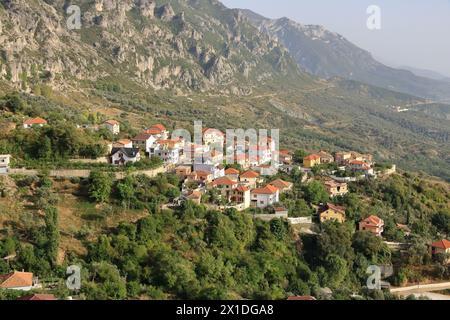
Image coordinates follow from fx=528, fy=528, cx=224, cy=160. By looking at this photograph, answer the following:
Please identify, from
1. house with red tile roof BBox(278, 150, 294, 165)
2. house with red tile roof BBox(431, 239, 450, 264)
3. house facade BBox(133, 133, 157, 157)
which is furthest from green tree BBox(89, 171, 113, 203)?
house with red tile roof BBox(278, 150, 294, 165)

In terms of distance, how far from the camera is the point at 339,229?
34750 millimetres

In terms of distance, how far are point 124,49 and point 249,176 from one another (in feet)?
290

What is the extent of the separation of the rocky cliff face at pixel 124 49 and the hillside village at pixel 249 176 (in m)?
42.8

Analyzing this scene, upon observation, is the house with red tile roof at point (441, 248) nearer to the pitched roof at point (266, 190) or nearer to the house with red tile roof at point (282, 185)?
the house with red tile roof at point (282, 185)

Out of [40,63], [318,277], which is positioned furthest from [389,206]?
[40,63]

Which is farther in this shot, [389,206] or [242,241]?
[389,206]

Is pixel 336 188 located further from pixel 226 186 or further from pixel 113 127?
pixel 113 127

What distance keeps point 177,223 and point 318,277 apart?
29.4ft

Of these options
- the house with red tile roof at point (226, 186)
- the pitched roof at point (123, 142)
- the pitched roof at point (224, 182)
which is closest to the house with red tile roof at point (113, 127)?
the pitched roof at point (123, 142)

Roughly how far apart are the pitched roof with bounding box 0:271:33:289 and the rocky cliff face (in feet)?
193

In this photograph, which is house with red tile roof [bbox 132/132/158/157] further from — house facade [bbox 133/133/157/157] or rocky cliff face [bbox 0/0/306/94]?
rocky cliff face [bbox 0/0/306/94]

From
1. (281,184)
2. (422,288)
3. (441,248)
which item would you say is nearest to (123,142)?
(281,184)
